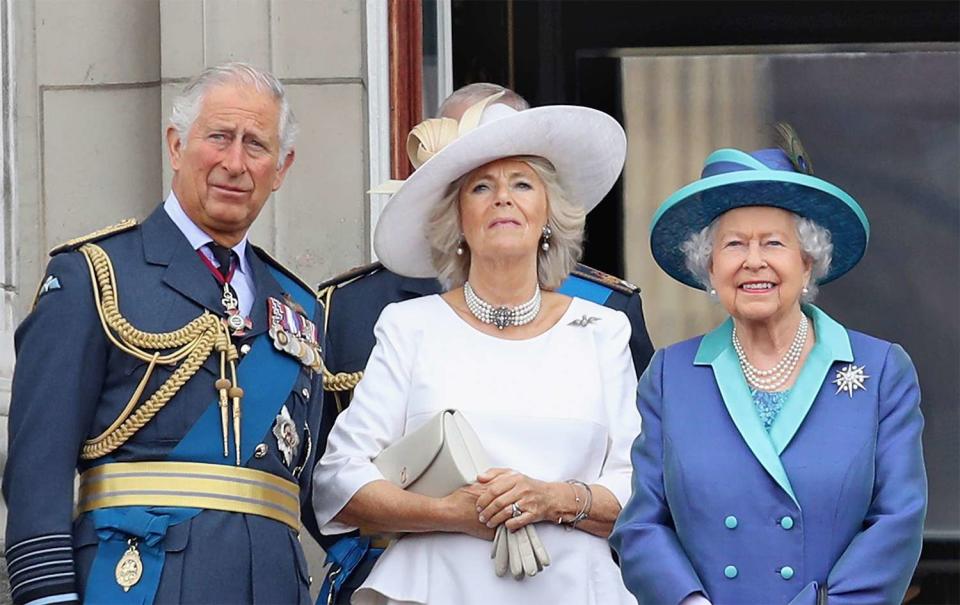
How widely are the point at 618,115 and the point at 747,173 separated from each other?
3.90m

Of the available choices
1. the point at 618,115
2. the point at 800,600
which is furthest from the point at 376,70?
the point at 800,600

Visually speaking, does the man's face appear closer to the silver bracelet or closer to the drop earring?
the drop earring

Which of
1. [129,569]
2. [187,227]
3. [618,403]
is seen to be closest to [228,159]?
[187,227]

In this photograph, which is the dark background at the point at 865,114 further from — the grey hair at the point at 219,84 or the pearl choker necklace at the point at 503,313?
the grey hair at the point at 219,84

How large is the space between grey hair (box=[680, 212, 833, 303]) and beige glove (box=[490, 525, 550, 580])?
675 millimetres

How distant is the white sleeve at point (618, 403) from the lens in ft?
16.9

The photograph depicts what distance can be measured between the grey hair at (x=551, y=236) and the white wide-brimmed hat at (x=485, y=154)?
2 cm

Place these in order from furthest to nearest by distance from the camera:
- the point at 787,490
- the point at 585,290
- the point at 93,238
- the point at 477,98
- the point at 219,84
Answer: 1. the point at 477,98
2. the point at 585,290
3. the point at 219,84
4. the point at 93,238
5. the point at 787,490

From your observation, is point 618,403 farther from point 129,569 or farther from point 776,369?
point 129,569

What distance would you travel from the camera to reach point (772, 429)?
4.61 m

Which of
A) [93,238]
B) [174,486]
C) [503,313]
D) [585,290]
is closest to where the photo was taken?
[174,486]

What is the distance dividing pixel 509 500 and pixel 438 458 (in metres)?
0.18

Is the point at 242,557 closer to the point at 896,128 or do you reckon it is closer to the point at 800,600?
the point at 800,600

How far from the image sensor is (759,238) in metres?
4.72
